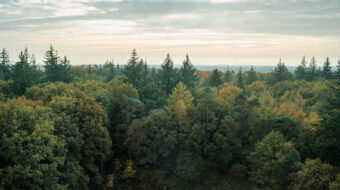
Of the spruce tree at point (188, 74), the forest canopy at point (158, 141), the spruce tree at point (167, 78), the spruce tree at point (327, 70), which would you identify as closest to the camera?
the forest canopy at point (158, 141)

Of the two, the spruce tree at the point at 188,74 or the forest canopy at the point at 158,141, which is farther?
the spruce tree at the point at 188,74

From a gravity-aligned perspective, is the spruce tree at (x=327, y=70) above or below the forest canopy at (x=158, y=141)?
above

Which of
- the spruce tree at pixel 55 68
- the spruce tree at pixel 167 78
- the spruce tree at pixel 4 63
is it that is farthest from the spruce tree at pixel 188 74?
the spruce tree at pixel 4 63

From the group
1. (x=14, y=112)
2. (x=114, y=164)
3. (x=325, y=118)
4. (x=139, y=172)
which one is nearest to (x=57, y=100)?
(x=14, y=112)

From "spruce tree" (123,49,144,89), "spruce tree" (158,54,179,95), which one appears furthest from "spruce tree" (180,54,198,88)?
"spruce tree" (123,49,144,89)

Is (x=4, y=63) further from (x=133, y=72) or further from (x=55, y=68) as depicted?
(x=133, y=72)

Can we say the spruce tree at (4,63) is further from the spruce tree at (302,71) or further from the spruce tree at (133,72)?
the spruce tree at (302,71)

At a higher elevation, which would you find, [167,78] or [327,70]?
[327,70]

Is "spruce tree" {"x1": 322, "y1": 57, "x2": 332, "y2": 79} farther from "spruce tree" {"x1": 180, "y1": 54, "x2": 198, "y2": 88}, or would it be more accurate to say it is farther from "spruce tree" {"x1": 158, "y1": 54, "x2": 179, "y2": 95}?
"spruce tree" {"x1": 158, "y1": 54, "x2": 179, "y2": 95}

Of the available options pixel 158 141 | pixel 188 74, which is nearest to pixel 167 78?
pixel 188 74

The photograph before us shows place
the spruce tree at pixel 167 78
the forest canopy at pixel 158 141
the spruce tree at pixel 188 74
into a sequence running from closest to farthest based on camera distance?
the forest canopy at pixel 158 141, the spruce tree at pixel 167 78, the spruce tree at pixel 188 74
